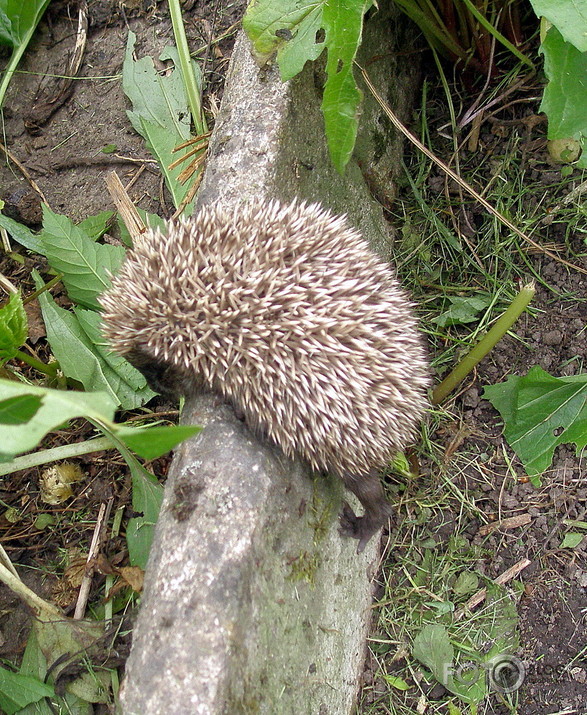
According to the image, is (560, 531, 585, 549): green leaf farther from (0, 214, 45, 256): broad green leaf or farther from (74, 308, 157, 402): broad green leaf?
(0, 214, 45, 256): broad green leaf

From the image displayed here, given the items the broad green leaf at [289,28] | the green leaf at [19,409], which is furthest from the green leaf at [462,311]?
the green leaf at [19,409]

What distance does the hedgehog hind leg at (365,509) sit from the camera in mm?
3078

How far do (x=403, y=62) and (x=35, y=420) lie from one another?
332cm

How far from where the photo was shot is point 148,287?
112 inches

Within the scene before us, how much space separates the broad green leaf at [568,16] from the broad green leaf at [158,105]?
2.23 metres

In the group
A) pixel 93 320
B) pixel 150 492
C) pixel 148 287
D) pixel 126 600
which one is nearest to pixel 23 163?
pixel 93 320

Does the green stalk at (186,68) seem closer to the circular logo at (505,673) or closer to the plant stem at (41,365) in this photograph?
the plant stem at (41,365)

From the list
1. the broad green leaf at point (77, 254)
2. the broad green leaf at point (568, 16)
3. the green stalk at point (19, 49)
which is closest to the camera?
the broad green leaf at point (568, 16)

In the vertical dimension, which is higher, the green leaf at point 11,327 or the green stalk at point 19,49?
the green stalk at point 19,49

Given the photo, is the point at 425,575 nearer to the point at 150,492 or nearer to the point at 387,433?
the point at 387,433

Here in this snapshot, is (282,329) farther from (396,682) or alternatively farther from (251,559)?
(396,682)

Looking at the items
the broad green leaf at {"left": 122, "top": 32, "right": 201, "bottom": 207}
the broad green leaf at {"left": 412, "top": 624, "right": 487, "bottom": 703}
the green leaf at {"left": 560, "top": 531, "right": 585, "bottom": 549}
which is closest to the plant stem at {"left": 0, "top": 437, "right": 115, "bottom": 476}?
the broad green leaf at {"left": 122, "top": 32, "right": 201, "bottom": 207}

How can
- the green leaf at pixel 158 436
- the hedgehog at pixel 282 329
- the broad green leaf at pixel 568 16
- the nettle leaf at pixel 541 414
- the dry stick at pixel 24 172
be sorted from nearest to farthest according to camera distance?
the green leaf at pixel 158 436
the broad green leaf at pixel 568 16
the hedgehog at pixel 282 329
the nettle leaf at pixel 541 414
the dry stick at pixel 24 172

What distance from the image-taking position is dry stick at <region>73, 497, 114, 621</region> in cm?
328
